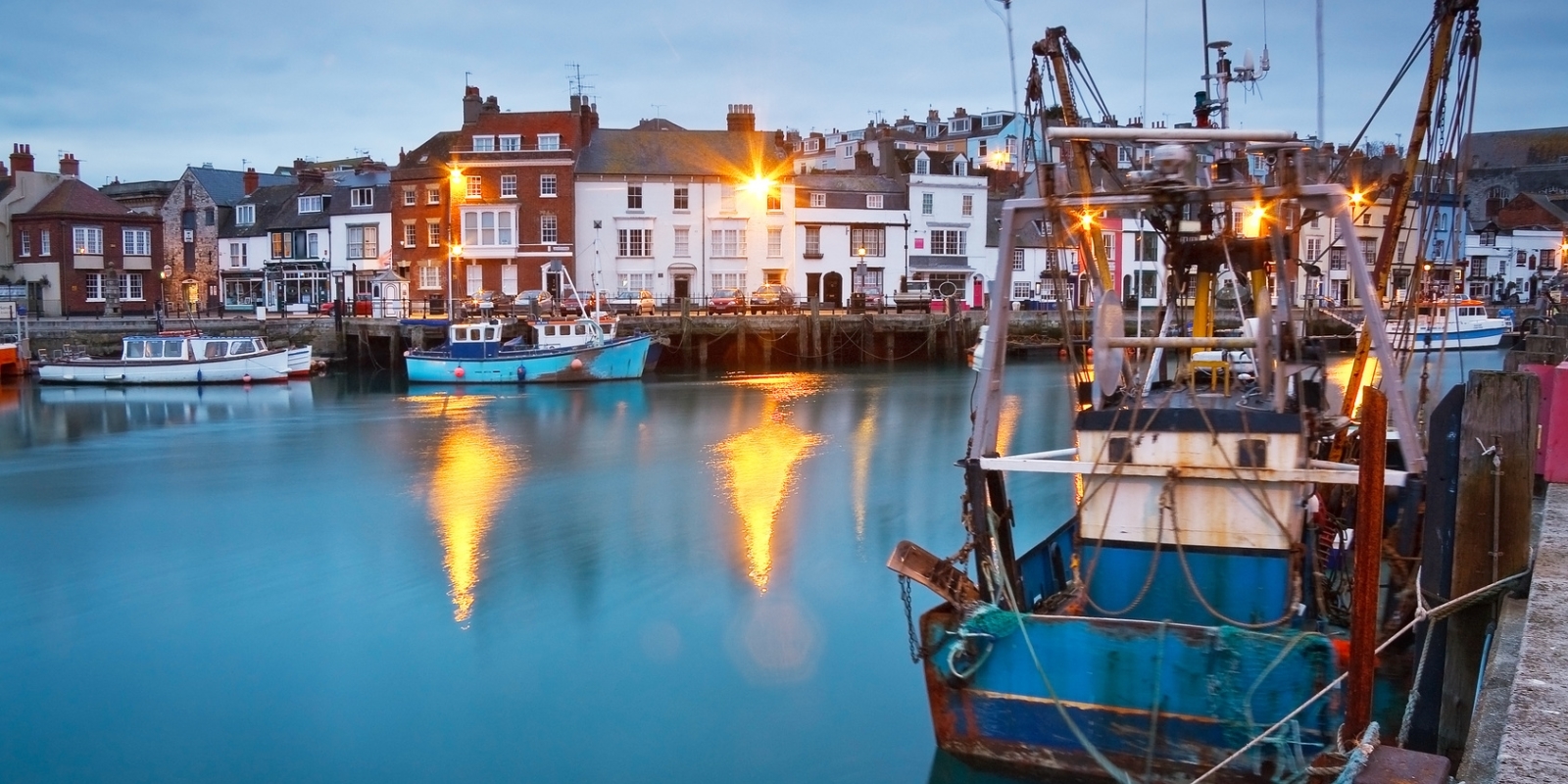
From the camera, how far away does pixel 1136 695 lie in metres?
7.53

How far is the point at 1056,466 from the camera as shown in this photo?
789 cm

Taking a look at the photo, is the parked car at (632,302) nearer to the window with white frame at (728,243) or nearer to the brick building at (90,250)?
the window with white frame at (728,243)

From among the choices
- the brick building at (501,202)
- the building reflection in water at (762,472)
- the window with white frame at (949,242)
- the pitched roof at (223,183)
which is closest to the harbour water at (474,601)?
the building reflection in water at (762,472)

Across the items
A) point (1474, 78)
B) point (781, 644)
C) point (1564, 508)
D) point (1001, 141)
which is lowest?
point (781, 644)

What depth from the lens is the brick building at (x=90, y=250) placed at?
170 feet

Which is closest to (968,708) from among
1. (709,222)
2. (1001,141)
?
(709,222)

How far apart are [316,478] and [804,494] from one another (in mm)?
8536

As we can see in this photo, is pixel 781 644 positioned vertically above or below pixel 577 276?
below

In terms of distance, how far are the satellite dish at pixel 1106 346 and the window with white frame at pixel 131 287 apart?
177 feet

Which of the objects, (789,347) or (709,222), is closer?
(789,347)

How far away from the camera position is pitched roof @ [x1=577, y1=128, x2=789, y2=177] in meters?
51.5

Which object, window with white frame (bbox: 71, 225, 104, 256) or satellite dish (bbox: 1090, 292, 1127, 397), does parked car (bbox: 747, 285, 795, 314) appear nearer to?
window with white frame (bbox: 71, 225, 104, 256)

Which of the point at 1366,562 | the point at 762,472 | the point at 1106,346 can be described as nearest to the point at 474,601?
the point at 1106,346

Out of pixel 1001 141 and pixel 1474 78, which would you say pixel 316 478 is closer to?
pixel 1474 78
